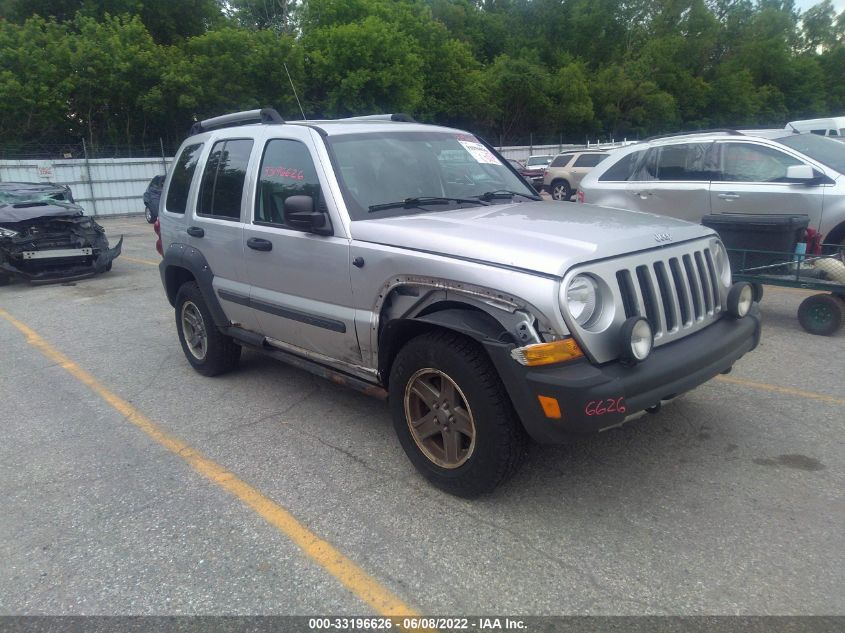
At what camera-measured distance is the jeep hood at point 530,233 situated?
11.0ft

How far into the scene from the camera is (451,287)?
3531 mm

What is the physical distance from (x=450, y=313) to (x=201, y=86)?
28.1 m

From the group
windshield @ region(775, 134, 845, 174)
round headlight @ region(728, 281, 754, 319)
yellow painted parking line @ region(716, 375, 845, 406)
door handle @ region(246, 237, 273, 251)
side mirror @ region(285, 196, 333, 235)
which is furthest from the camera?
windshield @ region(775, 134, 845, 174)

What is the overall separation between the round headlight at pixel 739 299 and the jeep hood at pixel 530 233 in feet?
1.21

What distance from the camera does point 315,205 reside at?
171 inches

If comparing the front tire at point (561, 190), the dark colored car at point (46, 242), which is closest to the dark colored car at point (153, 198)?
the dark colored car at point (46, 242)

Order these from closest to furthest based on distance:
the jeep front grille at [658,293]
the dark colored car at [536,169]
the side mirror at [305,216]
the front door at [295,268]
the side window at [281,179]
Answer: the jeep front grille at [658,293]
the side mirror at [305,216]
the front door at [295,268]
the side window at [281,179]
the dark colored car at [536,169]

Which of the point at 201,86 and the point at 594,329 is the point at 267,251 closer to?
the point at 594,329

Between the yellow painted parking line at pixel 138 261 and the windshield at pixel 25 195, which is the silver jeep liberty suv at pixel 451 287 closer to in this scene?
the windshield at pixel 25 195

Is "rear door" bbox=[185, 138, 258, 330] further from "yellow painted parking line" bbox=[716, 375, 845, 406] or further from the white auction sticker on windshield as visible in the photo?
"yellow painted parking line" bbox=[716, 375, 845, 406]

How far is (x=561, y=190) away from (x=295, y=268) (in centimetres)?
2091

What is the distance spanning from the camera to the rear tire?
6602 mm

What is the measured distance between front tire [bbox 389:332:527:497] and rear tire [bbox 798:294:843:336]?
454cm

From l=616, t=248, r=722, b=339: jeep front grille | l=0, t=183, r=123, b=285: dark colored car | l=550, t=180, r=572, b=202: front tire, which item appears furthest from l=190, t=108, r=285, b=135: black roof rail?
l=550, t=180, r=572, b=202: front tire
